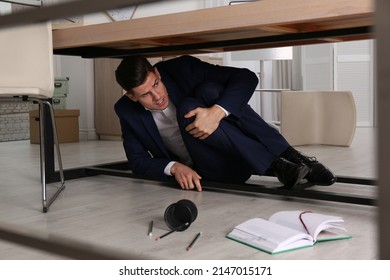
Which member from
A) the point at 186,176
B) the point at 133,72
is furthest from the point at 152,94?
the point at 186,176

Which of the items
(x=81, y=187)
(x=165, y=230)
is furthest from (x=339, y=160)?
(x=165, y=230)

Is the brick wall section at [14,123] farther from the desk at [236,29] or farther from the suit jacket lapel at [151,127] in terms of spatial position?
the suit jacket lapel at [151,127]

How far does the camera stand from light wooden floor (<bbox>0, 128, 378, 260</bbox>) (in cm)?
129

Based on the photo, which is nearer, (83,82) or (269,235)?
(269,235)

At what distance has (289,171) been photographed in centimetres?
196

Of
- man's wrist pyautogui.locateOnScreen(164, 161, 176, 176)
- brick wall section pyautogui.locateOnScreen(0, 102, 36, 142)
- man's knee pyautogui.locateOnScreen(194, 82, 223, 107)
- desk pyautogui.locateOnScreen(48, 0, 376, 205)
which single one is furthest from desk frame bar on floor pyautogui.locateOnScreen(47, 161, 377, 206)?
brick wall section pyautogui.locateOnScreen(0, 102, 36, 142)

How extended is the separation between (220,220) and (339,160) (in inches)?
62.3

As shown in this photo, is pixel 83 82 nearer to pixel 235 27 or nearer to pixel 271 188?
pixel 271 188

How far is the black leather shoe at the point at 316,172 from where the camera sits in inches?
79.4

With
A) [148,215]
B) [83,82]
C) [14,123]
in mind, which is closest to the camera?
[148,215]

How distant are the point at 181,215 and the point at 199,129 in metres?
0.51

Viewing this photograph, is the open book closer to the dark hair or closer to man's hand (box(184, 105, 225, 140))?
man's hand (box(184, 105, 225, 140))

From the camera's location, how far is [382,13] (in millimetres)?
221

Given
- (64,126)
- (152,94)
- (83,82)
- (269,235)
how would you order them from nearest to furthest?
(269,235), (152,94), (64,126), (83,82)
